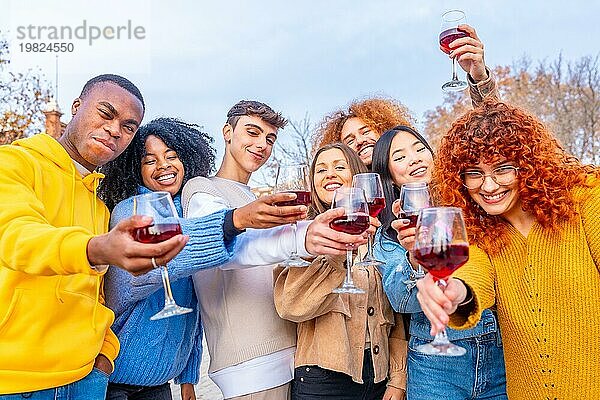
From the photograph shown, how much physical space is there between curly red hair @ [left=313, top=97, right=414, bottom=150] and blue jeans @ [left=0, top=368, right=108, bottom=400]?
2.36m

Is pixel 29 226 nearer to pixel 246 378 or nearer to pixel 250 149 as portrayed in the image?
pixel 246 378

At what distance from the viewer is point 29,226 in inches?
88.0

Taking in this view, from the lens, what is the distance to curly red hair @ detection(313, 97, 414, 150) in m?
4.61

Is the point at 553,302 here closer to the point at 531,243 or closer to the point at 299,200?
the point at 531,243

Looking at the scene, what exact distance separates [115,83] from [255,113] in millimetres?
884

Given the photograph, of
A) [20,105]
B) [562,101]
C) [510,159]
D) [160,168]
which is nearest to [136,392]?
[160,168]


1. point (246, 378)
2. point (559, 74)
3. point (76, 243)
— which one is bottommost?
point (246, 378)

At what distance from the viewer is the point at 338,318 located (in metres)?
3.22

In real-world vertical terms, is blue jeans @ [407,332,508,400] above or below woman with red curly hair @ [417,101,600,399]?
below

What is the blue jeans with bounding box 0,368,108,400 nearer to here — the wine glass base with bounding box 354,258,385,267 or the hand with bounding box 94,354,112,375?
the hand with bounding box 94,354,112,375

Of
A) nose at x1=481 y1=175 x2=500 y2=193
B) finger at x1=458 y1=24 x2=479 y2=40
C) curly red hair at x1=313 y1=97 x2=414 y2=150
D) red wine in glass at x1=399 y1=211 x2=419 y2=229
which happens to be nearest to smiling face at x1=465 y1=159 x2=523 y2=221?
nose at x1=481 y1=175 x2=500 y2=193

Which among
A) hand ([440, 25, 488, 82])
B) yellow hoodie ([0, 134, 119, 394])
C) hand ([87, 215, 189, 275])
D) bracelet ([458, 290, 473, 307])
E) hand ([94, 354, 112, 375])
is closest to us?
hand ([87, 215, 189, 275])

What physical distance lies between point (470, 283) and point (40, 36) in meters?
12.0

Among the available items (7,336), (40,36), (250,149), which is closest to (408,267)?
(250,149)
